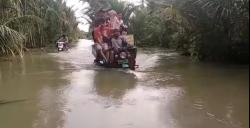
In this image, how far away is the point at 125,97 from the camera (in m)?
10.1

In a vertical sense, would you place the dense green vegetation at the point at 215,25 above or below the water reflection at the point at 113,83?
above

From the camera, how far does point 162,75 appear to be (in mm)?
13781

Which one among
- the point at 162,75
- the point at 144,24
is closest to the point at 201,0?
the point at 162,75

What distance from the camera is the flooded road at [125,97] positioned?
767cm

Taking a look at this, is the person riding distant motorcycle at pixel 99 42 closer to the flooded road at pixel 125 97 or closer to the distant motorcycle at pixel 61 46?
the flooded road at pixel 125 97

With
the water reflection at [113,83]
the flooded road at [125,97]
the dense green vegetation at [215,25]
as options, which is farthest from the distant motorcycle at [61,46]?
the water reflection at [113,83]

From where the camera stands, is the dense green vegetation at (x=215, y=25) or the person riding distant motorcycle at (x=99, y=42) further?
the person riding distant motorcycle at (x=99, y=42)

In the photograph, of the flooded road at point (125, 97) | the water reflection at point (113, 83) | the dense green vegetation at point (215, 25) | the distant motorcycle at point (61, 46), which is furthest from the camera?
the distant motorcycle at point (61, 46)

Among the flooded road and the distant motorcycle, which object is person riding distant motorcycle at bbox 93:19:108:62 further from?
the distant motorcycle

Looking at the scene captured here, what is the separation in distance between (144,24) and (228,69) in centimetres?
1992

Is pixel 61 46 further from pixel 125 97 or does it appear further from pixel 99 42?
pixel 125 97

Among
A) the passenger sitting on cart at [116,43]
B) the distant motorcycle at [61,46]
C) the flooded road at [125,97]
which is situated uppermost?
the passenger sitting on cart at [116,43]

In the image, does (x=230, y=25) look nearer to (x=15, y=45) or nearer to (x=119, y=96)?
(x=119, y=96)

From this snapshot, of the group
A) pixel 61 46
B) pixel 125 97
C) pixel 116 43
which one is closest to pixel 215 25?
pixel 116 43
